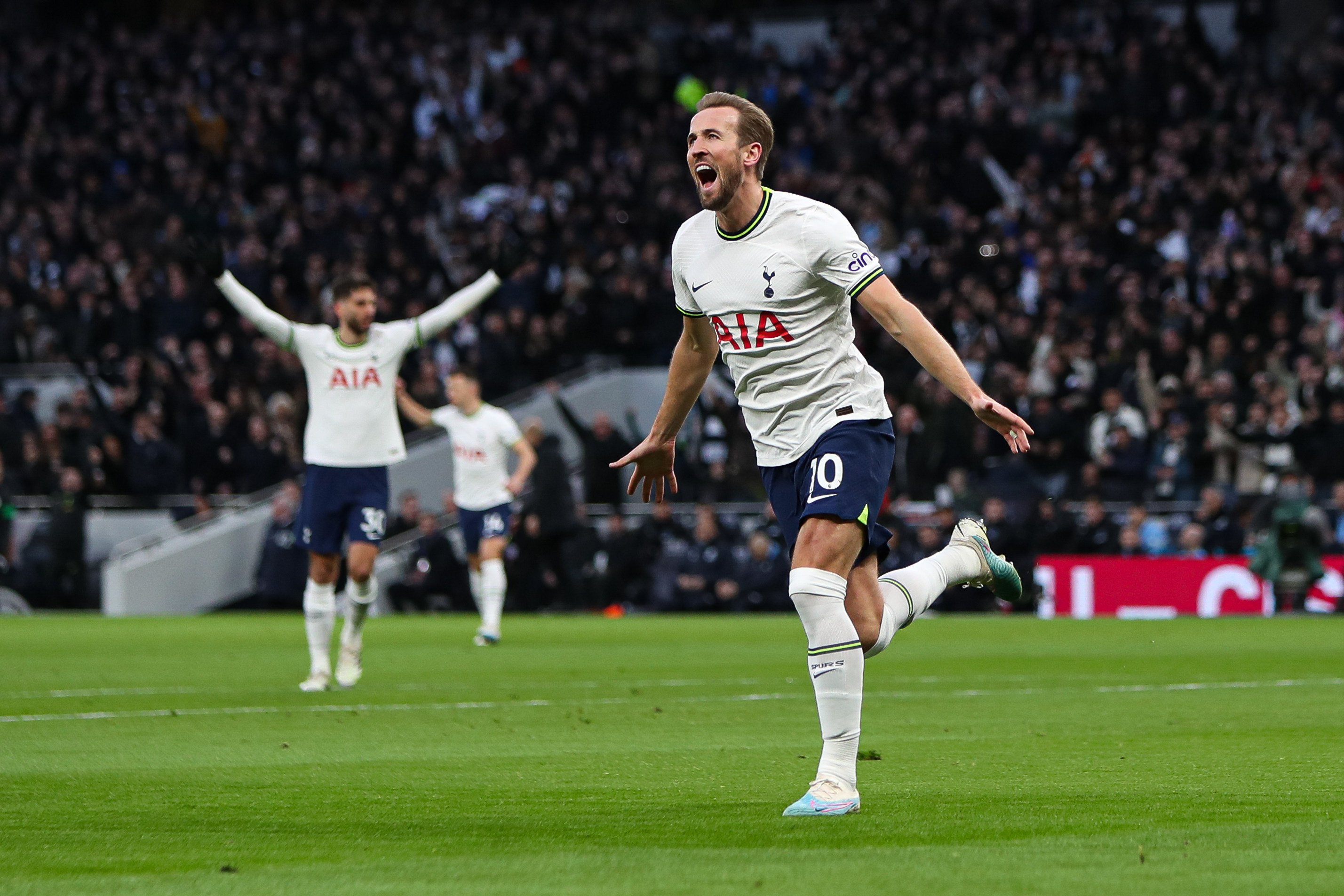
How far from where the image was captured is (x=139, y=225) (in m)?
31.5

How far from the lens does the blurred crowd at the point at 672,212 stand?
2370 cm

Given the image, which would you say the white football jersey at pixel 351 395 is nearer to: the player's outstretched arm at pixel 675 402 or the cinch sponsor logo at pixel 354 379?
the cinch sponsor logo at pixel 354 379

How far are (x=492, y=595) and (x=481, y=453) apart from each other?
166cm

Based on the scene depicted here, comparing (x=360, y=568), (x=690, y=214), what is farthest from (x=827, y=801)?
(x=690, y=214)

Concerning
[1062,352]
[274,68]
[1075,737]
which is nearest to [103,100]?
[274,68]

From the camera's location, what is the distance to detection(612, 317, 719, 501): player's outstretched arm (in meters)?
6.84

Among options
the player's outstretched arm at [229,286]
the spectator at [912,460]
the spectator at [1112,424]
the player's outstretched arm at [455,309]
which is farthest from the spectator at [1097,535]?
the player's outstretched arm at [229,286]

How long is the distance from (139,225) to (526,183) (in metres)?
6.39

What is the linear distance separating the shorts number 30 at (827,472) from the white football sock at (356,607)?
6151 millimetres

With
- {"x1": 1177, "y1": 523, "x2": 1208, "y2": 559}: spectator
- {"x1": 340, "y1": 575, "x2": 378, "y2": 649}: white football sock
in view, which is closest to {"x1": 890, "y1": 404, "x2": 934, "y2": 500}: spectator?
{"x1": 1177, "y1": 523, "x2": 1208, "y2": 559}: spectator

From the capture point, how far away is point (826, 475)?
6.22 m

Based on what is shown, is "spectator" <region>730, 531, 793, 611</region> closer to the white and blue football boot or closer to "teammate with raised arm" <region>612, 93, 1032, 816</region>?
"teammate with raised arm" <region>612, 93, 1032, 816</region>

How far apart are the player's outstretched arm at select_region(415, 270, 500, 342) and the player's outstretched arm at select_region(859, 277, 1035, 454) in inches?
227

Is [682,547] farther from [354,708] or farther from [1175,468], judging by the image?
[354,708]
